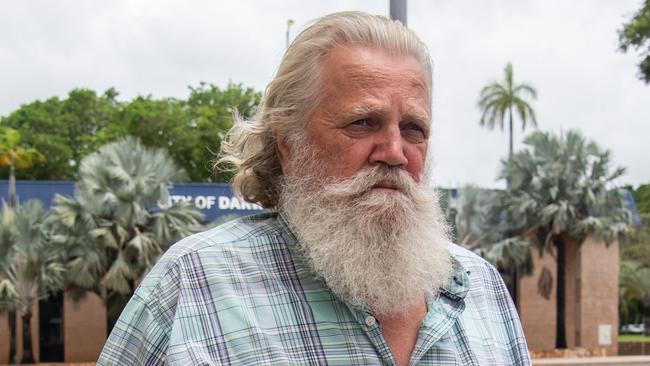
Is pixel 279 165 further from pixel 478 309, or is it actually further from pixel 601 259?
pixel 601 259

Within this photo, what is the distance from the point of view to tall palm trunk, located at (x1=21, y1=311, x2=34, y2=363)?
2397 cm

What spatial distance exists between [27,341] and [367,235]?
24605mm

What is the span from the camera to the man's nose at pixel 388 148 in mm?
1739

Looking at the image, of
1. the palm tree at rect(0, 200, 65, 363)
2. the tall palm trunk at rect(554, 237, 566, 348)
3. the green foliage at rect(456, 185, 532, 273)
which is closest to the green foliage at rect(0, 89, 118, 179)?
the palm tree at rect(0, 200, 65, 363)

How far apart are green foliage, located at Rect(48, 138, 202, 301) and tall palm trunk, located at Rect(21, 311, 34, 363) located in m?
3.35

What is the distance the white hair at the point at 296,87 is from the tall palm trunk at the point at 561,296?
26284 mm

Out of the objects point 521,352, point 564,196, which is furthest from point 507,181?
point 521,352

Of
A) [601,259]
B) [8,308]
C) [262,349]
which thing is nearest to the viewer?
[262,349]

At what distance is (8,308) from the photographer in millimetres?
22938

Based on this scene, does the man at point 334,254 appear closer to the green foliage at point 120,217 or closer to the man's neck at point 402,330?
the man's neck at point 402,330

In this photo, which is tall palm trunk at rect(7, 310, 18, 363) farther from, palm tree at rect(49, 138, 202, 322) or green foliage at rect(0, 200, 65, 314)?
palm tree at rect(49, 138, 202, 322)

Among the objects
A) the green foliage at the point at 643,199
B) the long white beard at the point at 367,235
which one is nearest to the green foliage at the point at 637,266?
the green foliage at the point at 643,199

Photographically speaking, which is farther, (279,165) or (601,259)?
(601,259)

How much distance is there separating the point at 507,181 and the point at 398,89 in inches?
970
